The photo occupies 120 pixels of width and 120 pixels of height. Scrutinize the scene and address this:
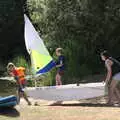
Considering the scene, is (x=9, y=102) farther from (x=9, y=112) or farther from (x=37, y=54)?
(x=37, y=54)

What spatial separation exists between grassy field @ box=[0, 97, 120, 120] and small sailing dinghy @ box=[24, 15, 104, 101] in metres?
0.28

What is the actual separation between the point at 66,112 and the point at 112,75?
72.5 inches

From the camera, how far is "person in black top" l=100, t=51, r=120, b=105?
44.9 feet

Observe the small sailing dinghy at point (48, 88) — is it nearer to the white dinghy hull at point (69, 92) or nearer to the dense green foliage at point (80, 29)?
the white dinghy hull at point (69, 92)

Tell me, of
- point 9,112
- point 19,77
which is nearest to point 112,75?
point 19,77

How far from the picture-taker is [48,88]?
48.9 feet

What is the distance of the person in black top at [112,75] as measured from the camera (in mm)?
13695

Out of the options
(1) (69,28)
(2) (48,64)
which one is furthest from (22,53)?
(2) (48,64)

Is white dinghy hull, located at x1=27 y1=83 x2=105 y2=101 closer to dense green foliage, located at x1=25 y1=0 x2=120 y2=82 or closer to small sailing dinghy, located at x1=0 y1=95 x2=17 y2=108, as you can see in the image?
small sailing dinghy, located at x1=0 y1=95 x2=17 y2=108

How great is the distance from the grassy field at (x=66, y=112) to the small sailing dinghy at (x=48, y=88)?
0.28 metres

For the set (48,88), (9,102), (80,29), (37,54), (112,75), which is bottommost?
(9,102)

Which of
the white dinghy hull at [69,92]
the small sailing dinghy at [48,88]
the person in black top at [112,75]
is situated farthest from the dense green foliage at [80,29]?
the person in black top at [112,75]

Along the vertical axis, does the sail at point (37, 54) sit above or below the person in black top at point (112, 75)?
above

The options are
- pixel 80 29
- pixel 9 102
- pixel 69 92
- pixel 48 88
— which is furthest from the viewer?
pixel 80 29
